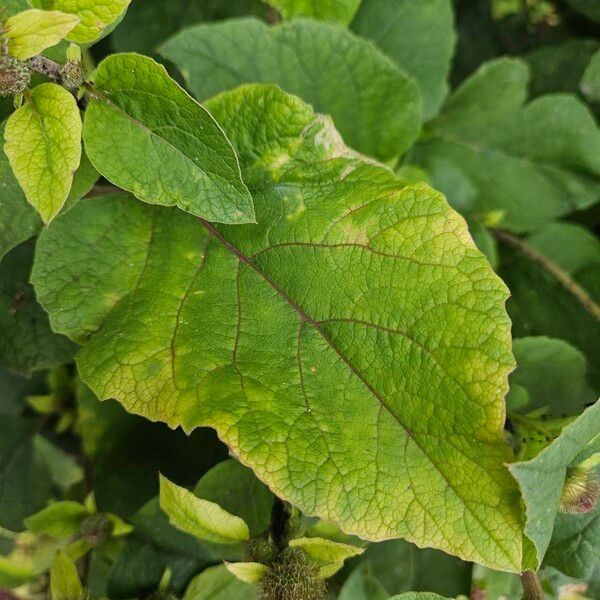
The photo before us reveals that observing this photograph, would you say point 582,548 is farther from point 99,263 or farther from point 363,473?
point 99,263

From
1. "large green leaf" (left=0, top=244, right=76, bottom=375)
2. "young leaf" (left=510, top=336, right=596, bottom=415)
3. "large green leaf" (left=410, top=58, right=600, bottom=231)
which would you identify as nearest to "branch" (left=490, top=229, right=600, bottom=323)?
"large green leaf" (left=410, top=58, right=600, bottom=231)

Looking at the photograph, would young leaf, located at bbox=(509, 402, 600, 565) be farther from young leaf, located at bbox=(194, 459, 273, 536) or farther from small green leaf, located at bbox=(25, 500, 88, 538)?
small green leaf, located at bbox=(25, 500, 88, 538)

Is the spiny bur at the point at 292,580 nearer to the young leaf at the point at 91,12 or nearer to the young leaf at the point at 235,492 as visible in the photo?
the young leaf at the point at 235,492

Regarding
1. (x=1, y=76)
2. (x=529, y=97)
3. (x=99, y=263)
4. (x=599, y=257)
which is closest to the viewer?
(x=1, y=76)

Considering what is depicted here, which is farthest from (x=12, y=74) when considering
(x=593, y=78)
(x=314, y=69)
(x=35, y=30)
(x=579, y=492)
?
(x=593, y=78)

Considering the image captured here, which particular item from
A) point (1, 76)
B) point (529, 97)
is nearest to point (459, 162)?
point (529, 97)

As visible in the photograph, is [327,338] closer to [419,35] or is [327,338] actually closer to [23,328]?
[23,328]
